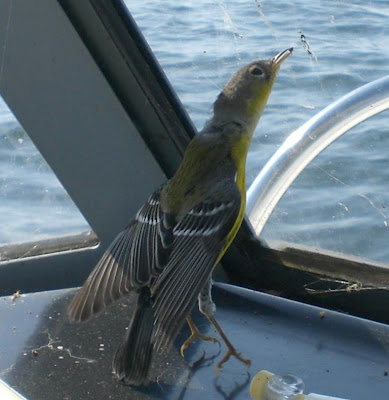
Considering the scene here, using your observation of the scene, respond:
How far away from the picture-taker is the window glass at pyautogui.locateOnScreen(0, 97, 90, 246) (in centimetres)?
309

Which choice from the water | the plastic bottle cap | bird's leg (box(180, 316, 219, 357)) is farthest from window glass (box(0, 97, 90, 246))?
the plastic bottle cap

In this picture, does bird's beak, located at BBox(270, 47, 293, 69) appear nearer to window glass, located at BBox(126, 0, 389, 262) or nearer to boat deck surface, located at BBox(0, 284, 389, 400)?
window glass, located at BBox(126, 0, 389, 262)

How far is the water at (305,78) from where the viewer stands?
2.92m

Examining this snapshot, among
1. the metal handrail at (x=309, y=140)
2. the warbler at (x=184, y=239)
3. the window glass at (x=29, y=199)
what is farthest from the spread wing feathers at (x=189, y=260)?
the window glass at (x=29, y=199)

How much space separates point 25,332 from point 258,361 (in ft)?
2.20

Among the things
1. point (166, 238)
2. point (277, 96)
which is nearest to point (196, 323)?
point (166, 238)

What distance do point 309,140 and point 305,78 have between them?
0.23m

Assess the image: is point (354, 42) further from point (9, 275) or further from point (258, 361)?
point (9, 275)

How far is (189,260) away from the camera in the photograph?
2510mm

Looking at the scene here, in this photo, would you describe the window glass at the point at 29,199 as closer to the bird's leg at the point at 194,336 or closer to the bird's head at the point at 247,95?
the bird's head at the point at 247,95

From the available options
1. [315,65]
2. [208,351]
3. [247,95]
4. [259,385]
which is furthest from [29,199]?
[259,385]

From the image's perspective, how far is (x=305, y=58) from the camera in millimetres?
2963

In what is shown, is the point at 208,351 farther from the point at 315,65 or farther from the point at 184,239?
the point at 315,65

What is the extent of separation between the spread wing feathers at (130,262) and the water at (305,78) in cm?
46
